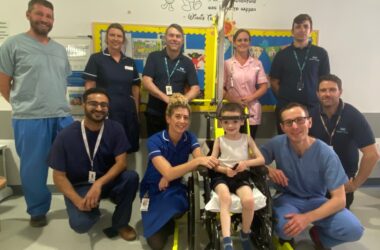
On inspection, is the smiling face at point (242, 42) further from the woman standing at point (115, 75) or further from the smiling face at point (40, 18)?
the smiling face at point (40, 18)

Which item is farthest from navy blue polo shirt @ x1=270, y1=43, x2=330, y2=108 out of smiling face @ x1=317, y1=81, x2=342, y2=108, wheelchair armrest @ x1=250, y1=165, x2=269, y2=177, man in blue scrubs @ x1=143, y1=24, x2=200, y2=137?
wheelchair armrest @ x1=250, y1=165, x2=269, y2=177

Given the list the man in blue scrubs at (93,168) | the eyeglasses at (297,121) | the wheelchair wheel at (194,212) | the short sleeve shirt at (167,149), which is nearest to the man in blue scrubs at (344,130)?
the eyeglasses at (297,121)

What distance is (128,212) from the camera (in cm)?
241

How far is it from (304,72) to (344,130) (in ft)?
2.87

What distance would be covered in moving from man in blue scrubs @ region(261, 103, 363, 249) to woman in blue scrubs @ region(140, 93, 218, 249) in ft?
1.83

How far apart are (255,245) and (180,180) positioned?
0.76 metres

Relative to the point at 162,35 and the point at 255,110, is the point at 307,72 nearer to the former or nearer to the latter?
the point at 255,110

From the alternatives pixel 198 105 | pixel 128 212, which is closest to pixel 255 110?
pixel 198 105

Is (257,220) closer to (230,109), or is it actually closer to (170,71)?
(230,109)

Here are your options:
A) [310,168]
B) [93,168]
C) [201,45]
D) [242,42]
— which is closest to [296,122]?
[310,168]

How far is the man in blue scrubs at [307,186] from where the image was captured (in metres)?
1.99

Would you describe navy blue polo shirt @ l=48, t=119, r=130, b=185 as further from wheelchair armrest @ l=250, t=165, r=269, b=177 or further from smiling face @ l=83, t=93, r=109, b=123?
wheelchair armrest @ l=250, t=165, r=269, b=177

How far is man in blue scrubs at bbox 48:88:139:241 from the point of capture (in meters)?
2.27

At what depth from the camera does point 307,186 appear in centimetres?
215
